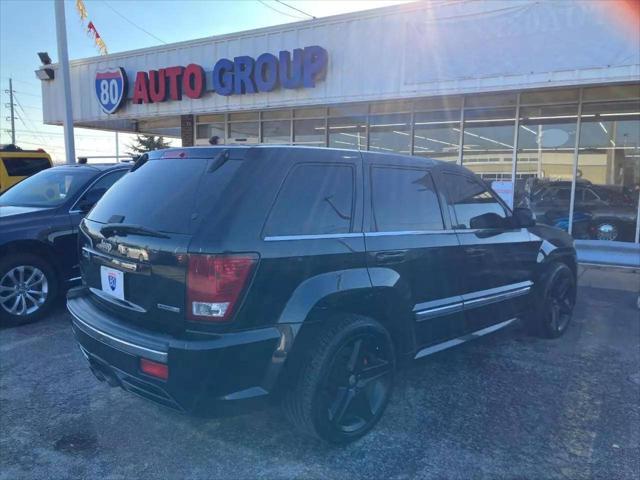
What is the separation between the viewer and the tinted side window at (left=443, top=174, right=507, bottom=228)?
153 inches

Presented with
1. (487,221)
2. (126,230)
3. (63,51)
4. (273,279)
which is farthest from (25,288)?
(63,51)

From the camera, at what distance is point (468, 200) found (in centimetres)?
408

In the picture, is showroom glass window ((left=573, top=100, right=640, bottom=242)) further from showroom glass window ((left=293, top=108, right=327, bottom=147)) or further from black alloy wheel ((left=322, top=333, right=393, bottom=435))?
black alloy wheel ((left=322, top=333, right=393, bottom=435))

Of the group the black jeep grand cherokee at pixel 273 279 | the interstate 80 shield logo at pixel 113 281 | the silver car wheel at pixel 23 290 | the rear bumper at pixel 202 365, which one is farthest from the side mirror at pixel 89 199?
the rear bumper at pixel 202 365

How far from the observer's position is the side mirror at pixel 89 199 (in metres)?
5.55

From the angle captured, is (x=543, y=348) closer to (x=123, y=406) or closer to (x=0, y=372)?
(x=123, y=406)

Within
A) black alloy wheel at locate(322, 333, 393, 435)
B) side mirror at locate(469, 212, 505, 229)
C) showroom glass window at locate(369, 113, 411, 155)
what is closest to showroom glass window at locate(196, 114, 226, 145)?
showroom glass window at locate(369, 113, 411, 155)

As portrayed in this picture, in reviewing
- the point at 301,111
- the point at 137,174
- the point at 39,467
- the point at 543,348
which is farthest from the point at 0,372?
the point at 301,111

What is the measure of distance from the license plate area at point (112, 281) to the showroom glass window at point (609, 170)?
31.7ft

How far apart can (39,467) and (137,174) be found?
182 cm

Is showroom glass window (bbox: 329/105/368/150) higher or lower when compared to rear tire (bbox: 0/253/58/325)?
higher

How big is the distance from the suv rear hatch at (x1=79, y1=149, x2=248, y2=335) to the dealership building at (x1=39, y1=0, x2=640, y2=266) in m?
4.29

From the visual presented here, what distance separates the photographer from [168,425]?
3.27 meters

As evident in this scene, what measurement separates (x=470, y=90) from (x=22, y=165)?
29.8 ft
